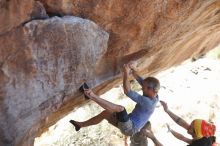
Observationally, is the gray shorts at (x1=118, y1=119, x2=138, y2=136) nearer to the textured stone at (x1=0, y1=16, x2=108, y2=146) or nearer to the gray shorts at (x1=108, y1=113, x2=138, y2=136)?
the gray shorts at (x1=108, y1=113, x2=138, y2=136)

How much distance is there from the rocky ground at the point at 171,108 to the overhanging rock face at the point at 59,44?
16.8 ft

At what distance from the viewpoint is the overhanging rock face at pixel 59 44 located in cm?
454

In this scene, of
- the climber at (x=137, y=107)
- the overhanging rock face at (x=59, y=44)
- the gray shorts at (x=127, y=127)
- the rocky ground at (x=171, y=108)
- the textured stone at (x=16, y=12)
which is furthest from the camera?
the rocky ground at (x=171, y=108)

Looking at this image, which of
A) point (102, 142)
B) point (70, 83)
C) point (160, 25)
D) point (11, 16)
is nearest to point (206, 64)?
point (102, 142)

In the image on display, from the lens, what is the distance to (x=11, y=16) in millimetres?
4340

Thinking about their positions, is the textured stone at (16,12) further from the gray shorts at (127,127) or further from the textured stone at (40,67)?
the gray shorts at (127,127)

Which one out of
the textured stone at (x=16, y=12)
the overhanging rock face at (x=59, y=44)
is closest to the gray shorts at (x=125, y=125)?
the overhanging rock face at (x=59, y=44)

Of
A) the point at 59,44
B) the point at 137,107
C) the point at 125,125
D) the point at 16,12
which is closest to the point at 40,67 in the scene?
the point at 59,44

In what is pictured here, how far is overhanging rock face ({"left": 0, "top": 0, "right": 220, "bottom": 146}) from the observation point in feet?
14.9

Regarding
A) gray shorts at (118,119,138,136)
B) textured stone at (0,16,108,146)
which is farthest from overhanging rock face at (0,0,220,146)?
gray shorts at (118,119,138,136)

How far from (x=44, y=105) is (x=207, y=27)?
4391 mm

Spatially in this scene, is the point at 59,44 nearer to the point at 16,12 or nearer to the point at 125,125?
the point at 16,12

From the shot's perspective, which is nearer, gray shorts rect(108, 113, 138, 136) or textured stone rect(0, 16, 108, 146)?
textured stone rect(0, 16, 108, 146)

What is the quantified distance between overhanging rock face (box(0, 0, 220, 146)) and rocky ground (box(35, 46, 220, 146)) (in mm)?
5135
